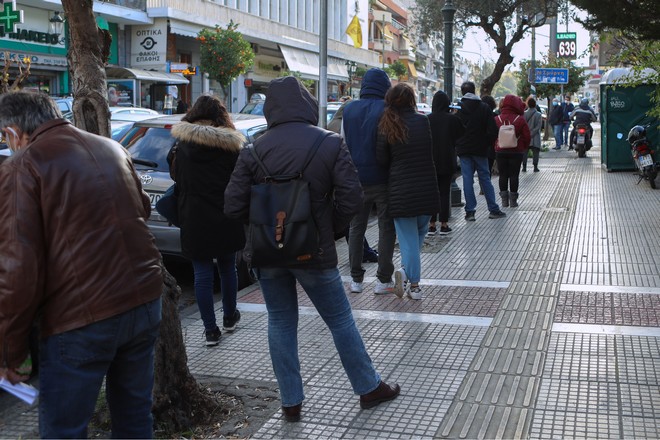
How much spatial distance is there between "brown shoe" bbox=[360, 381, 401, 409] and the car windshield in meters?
4.31

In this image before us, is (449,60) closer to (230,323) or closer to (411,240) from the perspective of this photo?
(411,240)

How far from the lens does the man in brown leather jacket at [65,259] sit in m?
2.82

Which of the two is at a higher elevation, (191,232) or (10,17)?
(10,17)

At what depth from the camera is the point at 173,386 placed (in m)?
4.30

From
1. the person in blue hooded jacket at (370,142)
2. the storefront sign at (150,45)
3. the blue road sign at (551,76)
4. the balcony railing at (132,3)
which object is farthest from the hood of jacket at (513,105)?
the storefront sign at (150,45)

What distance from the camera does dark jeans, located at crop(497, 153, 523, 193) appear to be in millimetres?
12125

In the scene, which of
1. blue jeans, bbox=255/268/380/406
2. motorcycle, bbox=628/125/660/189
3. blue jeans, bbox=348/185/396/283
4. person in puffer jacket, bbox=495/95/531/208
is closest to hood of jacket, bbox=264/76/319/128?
blue jeans, bbox=255/268/380/406

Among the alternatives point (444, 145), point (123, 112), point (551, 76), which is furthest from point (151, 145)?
point (551, 76)

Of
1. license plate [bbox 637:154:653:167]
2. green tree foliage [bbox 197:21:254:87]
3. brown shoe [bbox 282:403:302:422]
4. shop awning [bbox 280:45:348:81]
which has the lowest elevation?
brown shoe [bbox 282:403:302:422]

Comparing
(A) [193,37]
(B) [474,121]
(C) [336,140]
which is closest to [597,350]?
A: (C) [336,140]

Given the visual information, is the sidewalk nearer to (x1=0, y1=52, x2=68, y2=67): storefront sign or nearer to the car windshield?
the car windshield

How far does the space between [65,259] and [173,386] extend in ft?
5.26

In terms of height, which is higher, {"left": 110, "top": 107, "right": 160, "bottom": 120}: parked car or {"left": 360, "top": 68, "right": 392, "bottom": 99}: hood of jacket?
{"left": 110, "top": 107, "right": 160, "bottom": 120}: parked car

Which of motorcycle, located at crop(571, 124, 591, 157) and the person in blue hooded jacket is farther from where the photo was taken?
motorcycle, located at crop(571, 124, 591, 157)
